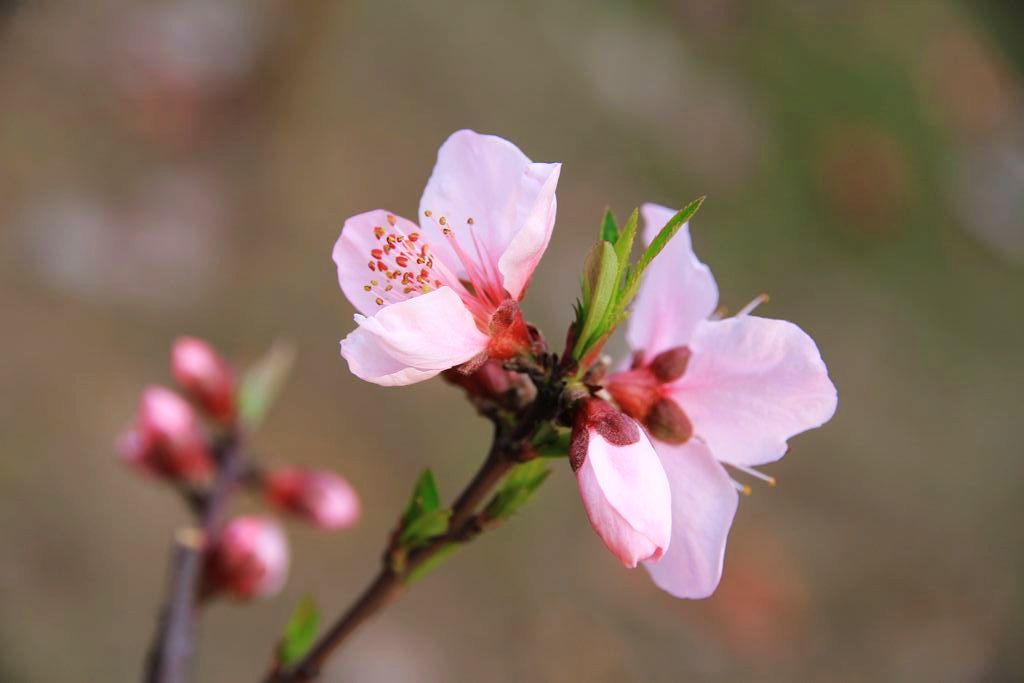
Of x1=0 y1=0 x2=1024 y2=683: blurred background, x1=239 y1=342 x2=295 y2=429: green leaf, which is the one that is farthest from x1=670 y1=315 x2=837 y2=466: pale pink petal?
x1=0 y1=0 x2=1024 y2=683: blurred background

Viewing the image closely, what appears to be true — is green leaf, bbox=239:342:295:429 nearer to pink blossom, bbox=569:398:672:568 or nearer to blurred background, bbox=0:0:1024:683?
pink blossom, bbox=569:398:672:568

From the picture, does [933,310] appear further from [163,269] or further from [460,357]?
[460,357]

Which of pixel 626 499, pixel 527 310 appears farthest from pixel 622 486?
pixel 527 310

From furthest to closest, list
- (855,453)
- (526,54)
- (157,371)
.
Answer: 1. (526,54)
2. (855,453)
3. (157,371)

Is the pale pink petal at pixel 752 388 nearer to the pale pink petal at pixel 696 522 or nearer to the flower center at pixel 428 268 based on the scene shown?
the pale pink petal at pixel 696 522

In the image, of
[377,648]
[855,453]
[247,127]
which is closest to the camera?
[377,648]

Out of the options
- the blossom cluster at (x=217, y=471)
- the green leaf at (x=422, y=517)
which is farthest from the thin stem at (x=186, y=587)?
the green leaf at (x=422, y=517)

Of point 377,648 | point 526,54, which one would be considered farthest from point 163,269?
point 526,54
